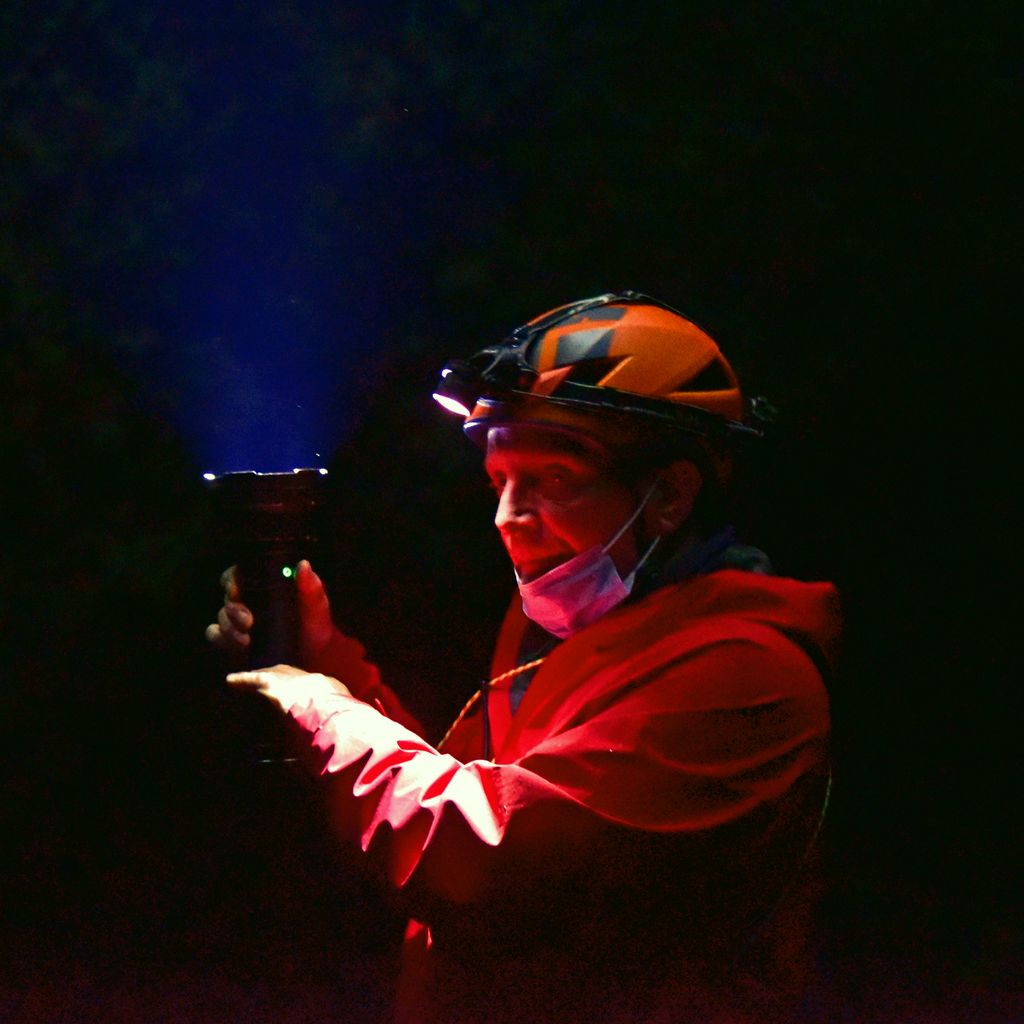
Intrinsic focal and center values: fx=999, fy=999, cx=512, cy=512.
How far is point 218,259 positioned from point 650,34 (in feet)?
4.00

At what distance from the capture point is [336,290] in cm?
252

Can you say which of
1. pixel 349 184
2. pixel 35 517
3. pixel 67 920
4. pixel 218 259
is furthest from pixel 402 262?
pixel 67 920

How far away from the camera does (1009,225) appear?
241 cm

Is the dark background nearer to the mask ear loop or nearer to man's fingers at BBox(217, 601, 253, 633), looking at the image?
man's fingers at BBox(217, 601, 253, 633)

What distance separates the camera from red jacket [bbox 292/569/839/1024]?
1.49 metres

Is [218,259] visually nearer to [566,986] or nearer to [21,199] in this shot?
[21,199]

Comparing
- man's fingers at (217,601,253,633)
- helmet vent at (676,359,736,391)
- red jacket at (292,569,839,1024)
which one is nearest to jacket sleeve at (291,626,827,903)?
red jacket at (292,569,839,1024)

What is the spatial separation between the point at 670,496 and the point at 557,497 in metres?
0.22

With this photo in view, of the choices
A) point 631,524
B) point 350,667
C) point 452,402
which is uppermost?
point 452,402

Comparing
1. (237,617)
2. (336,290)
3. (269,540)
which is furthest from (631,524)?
(336,290)

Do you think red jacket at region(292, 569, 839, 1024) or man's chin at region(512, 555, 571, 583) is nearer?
red jacket at region(292, 569, 839, 1024)

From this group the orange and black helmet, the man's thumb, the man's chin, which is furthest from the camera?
the man's thumb

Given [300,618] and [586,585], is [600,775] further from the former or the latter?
[300,618]

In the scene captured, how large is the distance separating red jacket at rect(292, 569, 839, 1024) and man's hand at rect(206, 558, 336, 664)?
0.93 feet
